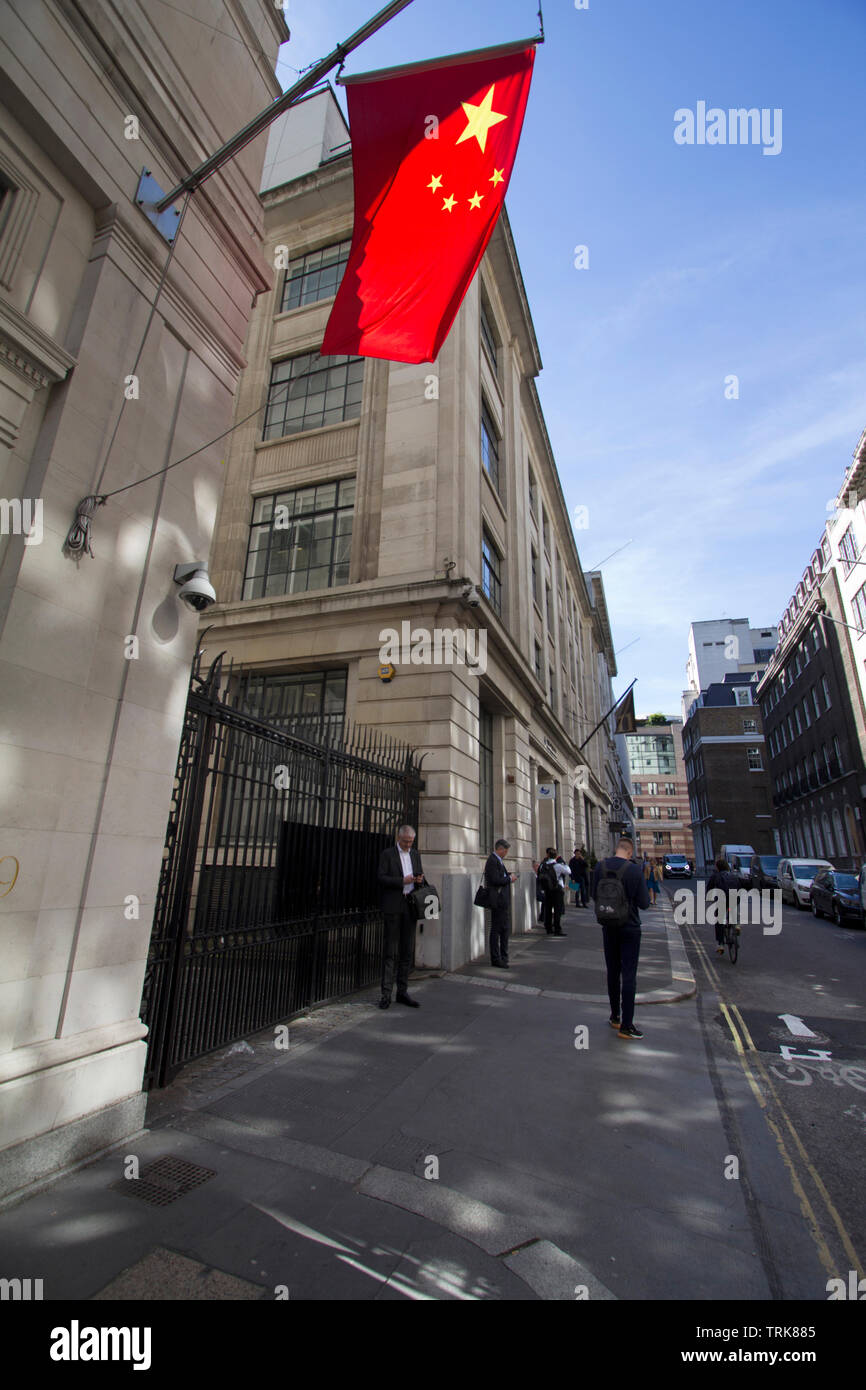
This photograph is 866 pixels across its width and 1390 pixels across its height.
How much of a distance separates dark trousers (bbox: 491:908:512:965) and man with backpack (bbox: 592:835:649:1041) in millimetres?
3442

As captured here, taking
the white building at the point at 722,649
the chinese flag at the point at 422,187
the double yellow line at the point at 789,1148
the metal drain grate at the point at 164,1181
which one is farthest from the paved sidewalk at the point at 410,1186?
the white building at the point at 722,649

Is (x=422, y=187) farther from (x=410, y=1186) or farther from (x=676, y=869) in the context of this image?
(x=676, y=869)

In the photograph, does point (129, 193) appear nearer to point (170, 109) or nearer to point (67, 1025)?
point (170, 109)

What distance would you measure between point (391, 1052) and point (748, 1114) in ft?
9.83

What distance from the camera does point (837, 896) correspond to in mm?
19266

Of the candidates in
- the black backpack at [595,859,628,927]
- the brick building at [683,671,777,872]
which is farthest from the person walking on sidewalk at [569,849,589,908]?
the brick building at [683,671,777,872]

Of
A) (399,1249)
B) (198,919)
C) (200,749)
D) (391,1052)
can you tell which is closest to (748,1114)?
(391,1052)

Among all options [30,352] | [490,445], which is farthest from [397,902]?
[490,445]

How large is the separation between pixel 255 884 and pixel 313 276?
16.6 metres

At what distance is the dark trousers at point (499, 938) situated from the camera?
33.1 feet

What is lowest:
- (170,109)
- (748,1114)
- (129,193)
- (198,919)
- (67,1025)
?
(748,1114)

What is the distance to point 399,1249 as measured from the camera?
111 inches

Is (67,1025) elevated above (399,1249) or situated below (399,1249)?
above

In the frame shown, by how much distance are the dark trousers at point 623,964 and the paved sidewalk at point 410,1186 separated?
504mm
